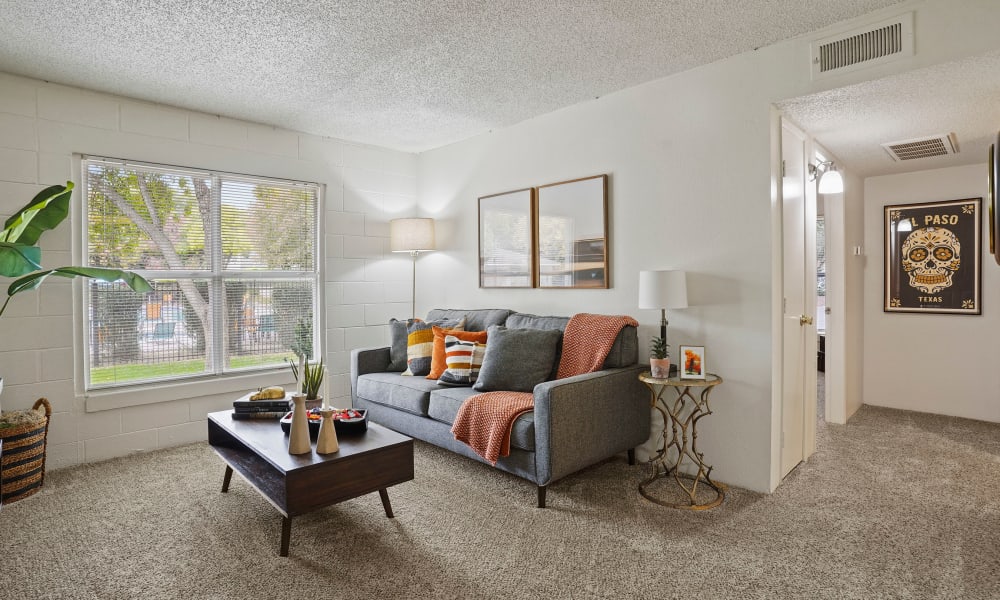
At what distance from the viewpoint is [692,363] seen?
9.52 ft

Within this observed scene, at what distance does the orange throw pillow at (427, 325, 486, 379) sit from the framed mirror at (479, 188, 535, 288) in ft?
2.24

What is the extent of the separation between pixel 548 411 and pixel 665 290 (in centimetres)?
96

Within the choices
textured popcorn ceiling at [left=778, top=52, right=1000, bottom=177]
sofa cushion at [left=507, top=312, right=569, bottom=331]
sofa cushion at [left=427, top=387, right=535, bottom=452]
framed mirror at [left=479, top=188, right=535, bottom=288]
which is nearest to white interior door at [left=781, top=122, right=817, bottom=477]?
textured popcorn ceiling at [left=778, top=52, right=1000, bottom=177]

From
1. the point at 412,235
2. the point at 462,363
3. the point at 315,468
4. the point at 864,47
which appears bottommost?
the point at 315,468

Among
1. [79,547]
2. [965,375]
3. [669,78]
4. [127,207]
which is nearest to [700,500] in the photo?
[669,78]

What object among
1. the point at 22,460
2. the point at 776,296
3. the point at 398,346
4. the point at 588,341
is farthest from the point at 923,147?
the point at 22,460

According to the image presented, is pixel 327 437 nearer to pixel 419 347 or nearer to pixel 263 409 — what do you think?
pixel 263 409

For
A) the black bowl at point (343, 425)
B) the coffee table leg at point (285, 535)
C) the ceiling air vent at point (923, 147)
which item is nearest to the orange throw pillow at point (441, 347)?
the black bowl at point (343, 425)

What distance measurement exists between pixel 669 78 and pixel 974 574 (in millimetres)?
2836

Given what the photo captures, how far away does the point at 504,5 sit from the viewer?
97.4 inches

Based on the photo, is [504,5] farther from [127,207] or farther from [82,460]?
[82,460]

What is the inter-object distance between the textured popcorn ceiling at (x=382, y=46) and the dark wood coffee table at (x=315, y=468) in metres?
2.02

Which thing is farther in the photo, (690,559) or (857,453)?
(857,453)

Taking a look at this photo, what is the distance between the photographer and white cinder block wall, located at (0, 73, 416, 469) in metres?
3.29
